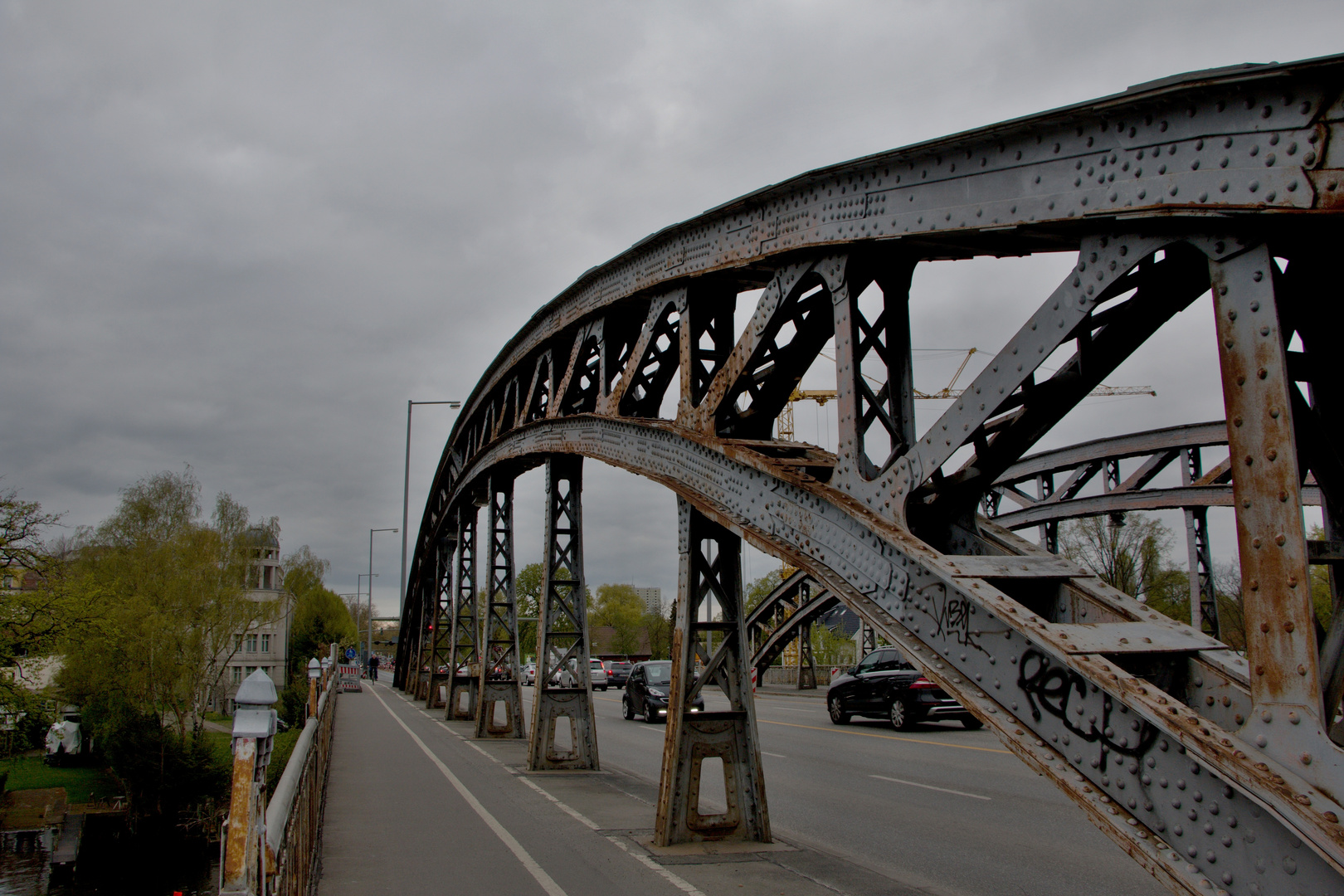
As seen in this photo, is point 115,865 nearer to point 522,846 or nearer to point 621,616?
point 522,846

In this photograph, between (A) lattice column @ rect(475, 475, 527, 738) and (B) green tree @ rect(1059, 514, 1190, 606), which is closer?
(A) lattice column @ rect(475, 475, 527, 738)

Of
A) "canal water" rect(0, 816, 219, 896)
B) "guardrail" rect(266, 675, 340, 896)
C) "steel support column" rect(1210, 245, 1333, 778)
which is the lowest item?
"canal water" rect(0, 816, 219, 896)

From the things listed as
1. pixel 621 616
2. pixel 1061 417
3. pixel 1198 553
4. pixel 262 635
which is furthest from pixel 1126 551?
pixel 621 616

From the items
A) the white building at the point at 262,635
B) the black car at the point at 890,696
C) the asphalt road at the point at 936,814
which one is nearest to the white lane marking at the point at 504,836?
the asphalt road at the point at 936,814

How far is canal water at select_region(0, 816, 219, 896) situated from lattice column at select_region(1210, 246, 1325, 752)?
82.2 feet

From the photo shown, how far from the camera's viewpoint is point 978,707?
4.42m

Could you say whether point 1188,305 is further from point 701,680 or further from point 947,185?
point 701,680

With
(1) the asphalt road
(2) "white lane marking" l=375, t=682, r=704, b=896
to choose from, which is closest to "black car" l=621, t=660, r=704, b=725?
(1) the asphalt road

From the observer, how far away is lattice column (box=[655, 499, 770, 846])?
339 inches

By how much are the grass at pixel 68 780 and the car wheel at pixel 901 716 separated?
3044 cm

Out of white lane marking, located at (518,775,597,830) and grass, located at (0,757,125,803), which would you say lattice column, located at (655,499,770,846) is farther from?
grass, located at (0,757,125,803)

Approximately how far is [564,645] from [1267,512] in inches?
516

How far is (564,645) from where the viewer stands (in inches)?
613

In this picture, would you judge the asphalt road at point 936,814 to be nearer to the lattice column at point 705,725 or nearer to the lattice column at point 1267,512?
the lattice column at point 705,725
